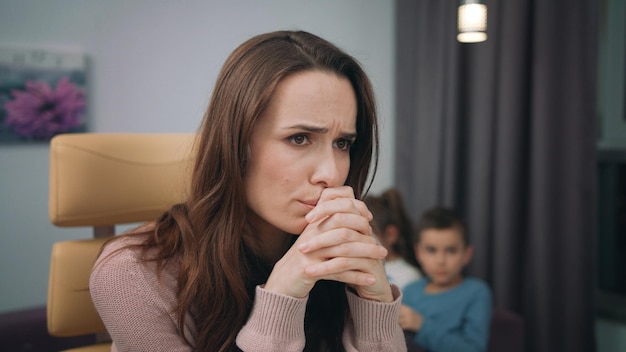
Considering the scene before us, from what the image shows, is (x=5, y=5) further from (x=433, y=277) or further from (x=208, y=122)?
(x=433, y=277)

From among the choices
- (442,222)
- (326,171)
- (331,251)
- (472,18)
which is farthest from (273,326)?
Answer: (442,222)

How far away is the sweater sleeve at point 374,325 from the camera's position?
3.41ft

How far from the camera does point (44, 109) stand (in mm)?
2342

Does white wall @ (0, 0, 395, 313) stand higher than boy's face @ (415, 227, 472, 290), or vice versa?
white wall @ (0, 0, 395, 313)

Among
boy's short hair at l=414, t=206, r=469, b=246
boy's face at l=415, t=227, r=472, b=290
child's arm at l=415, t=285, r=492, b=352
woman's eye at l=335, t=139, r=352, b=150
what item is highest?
woman's eye at l=335, t=139, r=352, b=150

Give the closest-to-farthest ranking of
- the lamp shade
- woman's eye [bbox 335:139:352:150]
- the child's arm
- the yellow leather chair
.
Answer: woman's eye [bbox 335:139:352:150] < the yellow leather chair < the lamp shade < the child's arm

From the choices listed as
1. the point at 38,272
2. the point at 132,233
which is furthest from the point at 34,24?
the point at 132,233

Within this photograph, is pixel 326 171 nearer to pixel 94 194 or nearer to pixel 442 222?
pixel 94 194

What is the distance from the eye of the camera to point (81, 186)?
123 centimetres

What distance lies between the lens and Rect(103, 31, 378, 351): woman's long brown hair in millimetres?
1002

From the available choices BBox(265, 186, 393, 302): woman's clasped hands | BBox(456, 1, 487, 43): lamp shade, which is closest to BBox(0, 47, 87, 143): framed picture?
BBox(456, 1, 487, 43): lamp shade

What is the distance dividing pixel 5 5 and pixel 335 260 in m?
2.04

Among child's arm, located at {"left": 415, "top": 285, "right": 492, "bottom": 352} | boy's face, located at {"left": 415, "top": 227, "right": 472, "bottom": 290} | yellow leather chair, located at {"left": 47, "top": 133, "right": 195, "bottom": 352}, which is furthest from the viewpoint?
boy's face, located at {"left": 415, "top": 227, "right": 472, "bottom": 290}

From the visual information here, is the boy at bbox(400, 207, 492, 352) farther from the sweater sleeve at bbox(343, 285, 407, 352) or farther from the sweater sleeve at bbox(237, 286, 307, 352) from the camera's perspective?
Result: the sweater sleeve at bbox(237, 286, 307, 352)
